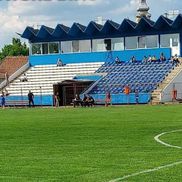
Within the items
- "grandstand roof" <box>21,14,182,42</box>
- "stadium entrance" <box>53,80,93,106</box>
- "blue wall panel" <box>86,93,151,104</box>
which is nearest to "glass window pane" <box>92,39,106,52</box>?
"grandstand roof" <box>21,14,182,42</box>

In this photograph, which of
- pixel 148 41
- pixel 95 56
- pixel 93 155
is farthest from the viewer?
pixel 95 56

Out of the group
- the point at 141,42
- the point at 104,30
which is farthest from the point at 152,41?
the point at 104,30

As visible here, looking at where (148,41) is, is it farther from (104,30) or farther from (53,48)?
(53,48)

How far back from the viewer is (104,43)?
240 ft

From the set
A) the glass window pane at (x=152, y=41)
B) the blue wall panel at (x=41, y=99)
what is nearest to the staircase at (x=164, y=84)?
the glass window pane at (x=152, y=41)

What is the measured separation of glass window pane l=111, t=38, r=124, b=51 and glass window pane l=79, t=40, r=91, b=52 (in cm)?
309

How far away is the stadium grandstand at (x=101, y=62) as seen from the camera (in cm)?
6116

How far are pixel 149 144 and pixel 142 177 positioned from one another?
6.33 m

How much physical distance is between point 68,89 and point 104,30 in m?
11.7

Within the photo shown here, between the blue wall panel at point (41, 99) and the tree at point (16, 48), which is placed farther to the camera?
the tree at point (16, 48)

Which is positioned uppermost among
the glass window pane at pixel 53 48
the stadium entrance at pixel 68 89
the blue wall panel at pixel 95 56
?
the glass window pane at pixel 53 48

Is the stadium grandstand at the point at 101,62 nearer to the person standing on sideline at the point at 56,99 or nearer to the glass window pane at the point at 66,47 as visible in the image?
the glass window pane at the point at 66,47

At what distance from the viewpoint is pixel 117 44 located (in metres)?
72.5

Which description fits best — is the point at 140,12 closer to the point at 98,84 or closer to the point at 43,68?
the point at 43,68
